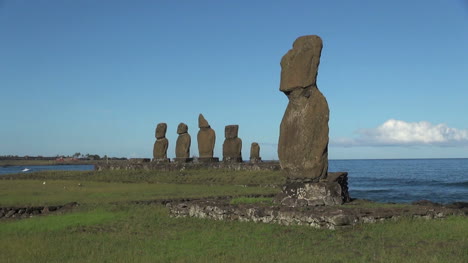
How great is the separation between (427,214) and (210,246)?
5.74m

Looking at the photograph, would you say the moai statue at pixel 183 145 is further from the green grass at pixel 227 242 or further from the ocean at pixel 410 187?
the green grass at pixel 227 242

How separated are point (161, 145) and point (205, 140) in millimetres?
4364

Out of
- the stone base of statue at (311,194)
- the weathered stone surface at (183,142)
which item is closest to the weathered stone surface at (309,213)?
the stone base of statue at (311,194)

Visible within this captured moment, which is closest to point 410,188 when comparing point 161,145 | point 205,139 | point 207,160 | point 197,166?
point 207,160

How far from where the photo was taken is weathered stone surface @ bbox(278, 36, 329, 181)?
14.6 m

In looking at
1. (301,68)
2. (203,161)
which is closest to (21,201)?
(301,68)

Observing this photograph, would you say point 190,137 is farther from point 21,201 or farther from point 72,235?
point 72,235

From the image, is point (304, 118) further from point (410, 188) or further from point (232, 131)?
point (410, 188)

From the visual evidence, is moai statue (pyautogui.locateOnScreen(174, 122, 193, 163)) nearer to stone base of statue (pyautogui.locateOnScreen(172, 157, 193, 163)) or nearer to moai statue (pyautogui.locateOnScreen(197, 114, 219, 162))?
stone base of statue (pyautogui.locateOnScreen(172, 157, 193, 163))

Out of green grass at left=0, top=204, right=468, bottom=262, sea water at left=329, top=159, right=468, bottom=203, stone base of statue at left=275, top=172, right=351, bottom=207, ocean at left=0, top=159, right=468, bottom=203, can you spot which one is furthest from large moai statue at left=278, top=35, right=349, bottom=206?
sea water at left=329, top=159, right=468, bottom=203

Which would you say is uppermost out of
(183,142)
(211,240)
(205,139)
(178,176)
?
(205,139)

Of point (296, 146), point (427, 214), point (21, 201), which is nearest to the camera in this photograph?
point (427, 214)

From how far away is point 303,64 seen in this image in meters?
15.1

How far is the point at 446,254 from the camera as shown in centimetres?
841
